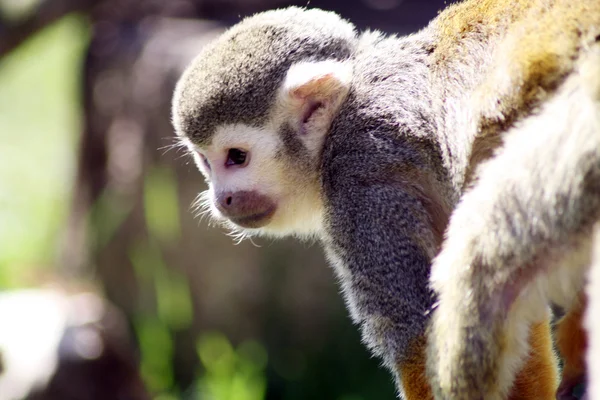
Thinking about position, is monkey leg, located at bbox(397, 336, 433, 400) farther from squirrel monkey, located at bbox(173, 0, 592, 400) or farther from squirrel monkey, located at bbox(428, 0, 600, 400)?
squirrel monkey, located at bbox(428, 0, 600, 400)

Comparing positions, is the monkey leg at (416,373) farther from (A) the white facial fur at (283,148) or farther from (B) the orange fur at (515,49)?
(A) the white facial fur at (283,148)

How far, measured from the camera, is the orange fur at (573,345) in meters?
2.44

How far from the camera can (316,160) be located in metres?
3.00

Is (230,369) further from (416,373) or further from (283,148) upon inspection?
(416,373)

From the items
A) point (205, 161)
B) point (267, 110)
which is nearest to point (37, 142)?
point (205, 161)

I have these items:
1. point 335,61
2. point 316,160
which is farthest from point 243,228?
point 335,61

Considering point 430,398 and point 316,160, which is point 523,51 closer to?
point 316,160

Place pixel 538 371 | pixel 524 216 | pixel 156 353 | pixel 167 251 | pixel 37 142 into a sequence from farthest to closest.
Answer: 1. pixel 37 142
2. pixel 167 251
3. pixel 156 353
4. pixel 538 371
5. pixel 524 216

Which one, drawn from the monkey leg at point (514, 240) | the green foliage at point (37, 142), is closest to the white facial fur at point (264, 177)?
the monkey leg at point (514, 240)

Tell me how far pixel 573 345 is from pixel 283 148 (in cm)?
124

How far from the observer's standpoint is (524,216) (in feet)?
6.91

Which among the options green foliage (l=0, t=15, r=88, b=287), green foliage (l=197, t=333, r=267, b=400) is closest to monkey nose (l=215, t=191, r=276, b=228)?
green foliage (l=197, t=333, r=267, b=400)

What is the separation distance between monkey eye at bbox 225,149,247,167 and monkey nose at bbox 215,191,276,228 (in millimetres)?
114

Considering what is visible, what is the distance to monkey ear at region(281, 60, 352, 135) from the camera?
9.50 feet
